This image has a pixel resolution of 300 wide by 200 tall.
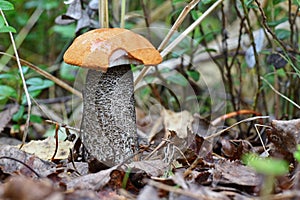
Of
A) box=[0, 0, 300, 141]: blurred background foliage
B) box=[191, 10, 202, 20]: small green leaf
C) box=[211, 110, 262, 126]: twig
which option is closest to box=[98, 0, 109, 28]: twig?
box=[0, 0, 300, 141]: blurred background foliage

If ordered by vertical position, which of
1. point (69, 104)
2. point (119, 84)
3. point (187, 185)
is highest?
point (119, 84)

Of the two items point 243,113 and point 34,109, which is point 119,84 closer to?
point 243,113

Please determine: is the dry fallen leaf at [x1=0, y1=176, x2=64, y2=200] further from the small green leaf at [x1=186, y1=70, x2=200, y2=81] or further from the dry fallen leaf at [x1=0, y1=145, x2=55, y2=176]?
the small green leaf at [x1=186, y1=70, x2=200, y2=81]

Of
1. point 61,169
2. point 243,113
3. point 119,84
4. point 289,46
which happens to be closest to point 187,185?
point 61,169

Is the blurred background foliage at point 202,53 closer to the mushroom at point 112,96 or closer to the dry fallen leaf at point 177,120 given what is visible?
the dry fallen leaf at point 177,120

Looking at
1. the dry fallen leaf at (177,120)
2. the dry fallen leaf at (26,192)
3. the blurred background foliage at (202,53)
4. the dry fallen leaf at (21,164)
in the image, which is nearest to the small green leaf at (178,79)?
the blurred background foliage at (202,53)

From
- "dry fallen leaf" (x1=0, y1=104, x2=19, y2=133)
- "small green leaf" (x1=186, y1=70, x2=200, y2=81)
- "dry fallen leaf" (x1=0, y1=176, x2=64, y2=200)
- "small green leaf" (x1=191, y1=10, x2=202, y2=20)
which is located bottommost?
"dry fallen leaf" (x1=0, y1=104, x2=19, y2=133)
